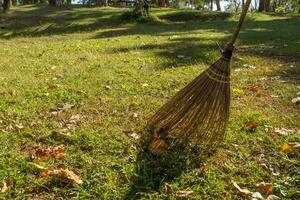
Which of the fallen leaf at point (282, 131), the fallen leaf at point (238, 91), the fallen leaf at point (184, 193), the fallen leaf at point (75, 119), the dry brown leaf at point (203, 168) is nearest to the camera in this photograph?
the fallen leaf at point (184, 193)

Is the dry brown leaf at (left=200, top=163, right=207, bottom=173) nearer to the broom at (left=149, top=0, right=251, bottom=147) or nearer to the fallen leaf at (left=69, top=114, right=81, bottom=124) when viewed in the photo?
the broom at (left=149, top=0, right=251, bottom=147)

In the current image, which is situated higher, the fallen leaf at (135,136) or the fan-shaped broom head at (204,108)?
the fan-shaped broom head at (204,108)

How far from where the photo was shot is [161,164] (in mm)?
3477

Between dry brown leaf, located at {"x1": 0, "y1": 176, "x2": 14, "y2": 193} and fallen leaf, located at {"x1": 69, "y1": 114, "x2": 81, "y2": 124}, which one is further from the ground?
fallen leaf, located at {"x1": 69, "y1": 114, "x2": 81, "y2": 124}

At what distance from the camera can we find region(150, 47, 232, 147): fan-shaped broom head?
3428 mm

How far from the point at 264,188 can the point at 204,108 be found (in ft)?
2.59

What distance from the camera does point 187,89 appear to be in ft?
11.7

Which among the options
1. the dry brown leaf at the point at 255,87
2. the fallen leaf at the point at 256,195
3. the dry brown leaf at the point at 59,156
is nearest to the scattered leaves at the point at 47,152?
the dry brown leaf at the point at 59,156

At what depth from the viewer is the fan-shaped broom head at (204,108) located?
3.43 m

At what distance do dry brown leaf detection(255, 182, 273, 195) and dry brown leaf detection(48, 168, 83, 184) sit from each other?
136 cm

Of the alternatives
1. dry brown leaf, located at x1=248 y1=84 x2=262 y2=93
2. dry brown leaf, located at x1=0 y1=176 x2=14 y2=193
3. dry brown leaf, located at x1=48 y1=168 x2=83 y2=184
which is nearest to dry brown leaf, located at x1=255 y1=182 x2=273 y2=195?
dry brown leaf, located at x1=48 y1=168 x2=83 y2=184

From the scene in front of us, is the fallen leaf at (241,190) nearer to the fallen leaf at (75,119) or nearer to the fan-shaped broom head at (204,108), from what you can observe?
the fan-shaped broom head at (204,108)

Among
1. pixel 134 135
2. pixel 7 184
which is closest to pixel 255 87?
pixel 134 135

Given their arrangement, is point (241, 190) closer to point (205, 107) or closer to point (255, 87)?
point (205, 107)
